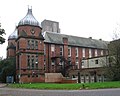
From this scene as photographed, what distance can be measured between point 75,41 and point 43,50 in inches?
690

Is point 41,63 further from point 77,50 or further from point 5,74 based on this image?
point 77,50

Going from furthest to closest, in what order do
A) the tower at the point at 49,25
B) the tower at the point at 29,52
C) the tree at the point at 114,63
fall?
the tower at the point at 49,25
the tower at the point at 29,52
the tree at the point at 114,63

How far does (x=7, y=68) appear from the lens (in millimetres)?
62750

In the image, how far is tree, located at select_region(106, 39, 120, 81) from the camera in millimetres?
44850

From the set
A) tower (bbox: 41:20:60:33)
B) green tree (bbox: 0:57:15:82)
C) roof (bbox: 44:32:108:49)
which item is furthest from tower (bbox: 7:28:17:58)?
tower (bbox: 41:20:60:33)

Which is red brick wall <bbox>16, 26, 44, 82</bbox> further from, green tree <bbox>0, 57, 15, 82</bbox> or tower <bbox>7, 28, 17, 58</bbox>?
tower <bbox>7, 28, 17, 58</bbox>

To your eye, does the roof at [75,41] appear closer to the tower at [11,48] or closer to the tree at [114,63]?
the tower at [11,48]

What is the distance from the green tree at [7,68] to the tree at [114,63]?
25792 mm

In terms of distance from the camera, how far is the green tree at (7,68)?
204 ft

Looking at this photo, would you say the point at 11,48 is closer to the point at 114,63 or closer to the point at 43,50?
the point at 43,50

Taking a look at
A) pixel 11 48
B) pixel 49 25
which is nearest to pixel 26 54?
pixel 11 48

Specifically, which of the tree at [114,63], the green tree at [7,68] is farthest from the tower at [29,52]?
the tree at [114,63]

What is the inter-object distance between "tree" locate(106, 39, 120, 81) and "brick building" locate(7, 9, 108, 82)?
15878 millimetres

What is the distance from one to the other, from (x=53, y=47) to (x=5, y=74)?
14.7m
